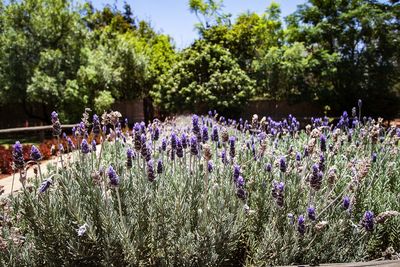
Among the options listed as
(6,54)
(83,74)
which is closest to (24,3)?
(6,54)

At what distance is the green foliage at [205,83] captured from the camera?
59.9 feet

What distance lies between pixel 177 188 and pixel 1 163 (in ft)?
25.0

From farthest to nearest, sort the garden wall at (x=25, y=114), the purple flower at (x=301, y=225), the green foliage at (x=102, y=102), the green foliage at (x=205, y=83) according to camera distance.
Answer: the garden wall at (x=25, y=114)
the green foliage at (x=102, y=102)
the green foliage at (x=205, y=83)
the purple flower at (x=301, y=225)

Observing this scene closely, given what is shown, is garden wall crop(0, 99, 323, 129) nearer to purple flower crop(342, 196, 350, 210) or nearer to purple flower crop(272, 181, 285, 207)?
purple flower crop(342, 196, 350, 210)

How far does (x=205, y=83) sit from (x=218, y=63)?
1248mm

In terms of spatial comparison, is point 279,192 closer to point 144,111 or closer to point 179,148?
point 179,148

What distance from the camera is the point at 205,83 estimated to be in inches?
735

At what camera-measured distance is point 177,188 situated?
2848 mm

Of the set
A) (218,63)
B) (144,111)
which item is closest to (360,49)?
(218,63)

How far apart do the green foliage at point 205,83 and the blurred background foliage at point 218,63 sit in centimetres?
5

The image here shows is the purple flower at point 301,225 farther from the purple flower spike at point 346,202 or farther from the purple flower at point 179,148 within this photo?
the purple flower at point 179,148

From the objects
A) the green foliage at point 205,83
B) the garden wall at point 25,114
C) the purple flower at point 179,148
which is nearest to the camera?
the purple flower at point 179,148

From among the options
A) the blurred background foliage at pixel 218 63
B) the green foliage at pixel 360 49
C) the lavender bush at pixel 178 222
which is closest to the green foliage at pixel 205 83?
the blurred background foliage at pixel 218 63

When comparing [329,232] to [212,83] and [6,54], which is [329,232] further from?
[6,54]
